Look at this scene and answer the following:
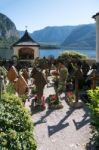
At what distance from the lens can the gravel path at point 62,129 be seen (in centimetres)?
1065

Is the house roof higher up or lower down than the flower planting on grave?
higher up

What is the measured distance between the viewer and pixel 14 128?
794 centimetres

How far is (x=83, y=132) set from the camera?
11953mm

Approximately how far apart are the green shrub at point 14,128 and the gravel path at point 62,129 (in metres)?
2.02

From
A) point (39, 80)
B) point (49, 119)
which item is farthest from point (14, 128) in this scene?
point (39, 80)

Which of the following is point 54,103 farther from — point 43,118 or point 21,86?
point 43,118

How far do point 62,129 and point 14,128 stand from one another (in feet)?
15.1

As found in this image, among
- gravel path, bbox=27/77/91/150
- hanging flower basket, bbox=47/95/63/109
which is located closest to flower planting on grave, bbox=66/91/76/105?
gravel path, bbox=27/77/91/150

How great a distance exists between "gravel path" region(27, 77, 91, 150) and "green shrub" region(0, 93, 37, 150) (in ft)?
6.62

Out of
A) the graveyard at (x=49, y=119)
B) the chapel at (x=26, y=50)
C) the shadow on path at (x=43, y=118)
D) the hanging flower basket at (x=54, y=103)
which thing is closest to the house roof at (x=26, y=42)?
the chapel at (x=26, y=50)

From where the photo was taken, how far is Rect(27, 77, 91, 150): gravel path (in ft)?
34.9

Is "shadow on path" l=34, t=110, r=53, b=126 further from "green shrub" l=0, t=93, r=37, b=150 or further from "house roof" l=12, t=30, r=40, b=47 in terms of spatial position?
"house roof" l=12, t=30, r=40, b=47

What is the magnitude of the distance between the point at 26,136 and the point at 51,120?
19.1 feet

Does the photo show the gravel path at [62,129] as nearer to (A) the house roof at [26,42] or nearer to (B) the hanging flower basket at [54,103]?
(B) the hanging flower basket at [54,103]
